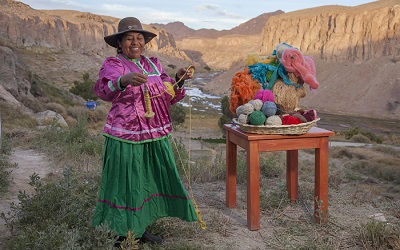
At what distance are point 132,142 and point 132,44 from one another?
0.75 meters

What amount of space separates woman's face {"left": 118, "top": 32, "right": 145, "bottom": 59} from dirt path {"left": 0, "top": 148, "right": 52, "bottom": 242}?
75.0 inches

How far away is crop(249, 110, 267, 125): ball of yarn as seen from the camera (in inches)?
141

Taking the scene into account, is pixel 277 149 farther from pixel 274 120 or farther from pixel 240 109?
pixel 240 109

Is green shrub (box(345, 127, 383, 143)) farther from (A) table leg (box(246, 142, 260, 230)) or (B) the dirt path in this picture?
(A) table leg (box(246, 142, 260, 230))

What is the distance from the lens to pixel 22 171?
19.4 ft

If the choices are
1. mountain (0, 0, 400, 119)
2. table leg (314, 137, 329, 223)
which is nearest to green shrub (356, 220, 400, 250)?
table leg (314, 137, 329, 223)

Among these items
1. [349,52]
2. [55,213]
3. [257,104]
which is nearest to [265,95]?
[257,104]

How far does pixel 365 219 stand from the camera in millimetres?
4121

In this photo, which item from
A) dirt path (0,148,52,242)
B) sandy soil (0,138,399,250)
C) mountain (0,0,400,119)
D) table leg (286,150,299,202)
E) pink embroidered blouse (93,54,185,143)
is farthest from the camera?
mountain (0,0,400,119)

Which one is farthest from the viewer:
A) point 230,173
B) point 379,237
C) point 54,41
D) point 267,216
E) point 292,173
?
point 54,41

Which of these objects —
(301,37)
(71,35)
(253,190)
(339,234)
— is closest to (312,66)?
(253,190)

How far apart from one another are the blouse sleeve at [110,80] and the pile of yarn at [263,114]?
1237mm

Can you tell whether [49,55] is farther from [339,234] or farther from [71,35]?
[339,234]

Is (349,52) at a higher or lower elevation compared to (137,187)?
higher
